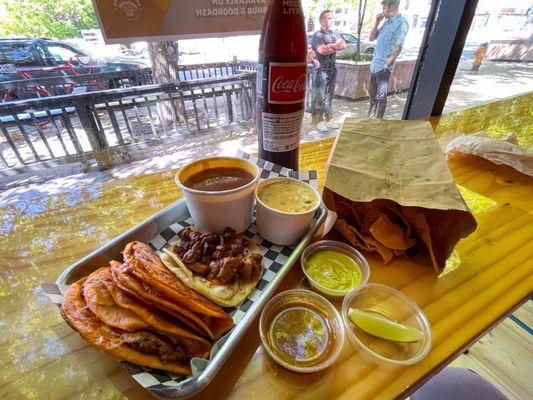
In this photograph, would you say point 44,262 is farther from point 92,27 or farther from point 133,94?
point 133,94

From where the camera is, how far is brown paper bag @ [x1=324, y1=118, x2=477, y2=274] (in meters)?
0.80

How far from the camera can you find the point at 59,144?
84.2 inches

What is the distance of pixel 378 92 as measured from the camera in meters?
3.14

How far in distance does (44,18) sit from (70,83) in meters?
0.41

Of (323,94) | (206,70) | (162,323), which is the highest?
(206,70)

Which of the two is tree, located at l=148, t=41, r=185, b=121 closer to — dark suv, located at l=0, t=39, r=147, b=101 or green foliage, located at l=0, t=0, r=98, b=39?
dark suv, located at l=0, t=39, r=147, b=101

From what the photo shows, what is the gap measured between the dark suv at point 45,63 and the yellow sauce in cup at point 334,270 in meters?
1.37

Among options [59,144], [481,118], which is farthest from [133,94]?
[481,118]

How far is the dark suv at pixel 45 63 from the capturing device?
126cm

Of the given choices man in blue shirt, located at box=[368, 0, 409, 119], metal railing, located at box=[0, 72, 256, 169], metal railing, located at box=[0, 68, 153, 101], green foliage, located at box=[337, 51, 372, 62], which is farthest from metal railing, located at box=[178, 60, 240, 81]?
green foliage, located at box=[337, 51, 372, 62]

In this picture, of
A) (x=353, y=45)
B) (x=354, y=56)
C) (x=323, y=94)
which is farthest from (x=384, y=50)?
(x=323, y=94)

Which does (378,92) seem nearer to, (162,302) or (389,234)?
(389,234)

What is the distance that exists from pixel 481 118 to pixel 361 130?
154 cm

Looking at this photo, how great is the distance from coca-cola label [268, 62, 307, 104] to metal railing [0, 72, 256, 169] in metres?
1.08
